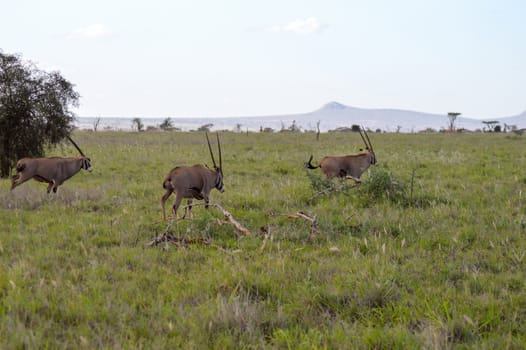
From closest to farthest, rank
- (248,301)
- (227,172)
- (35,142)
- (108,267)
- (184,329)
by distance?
(184,329)
(248,301)
(108,267)
(35,142)
(227,172)

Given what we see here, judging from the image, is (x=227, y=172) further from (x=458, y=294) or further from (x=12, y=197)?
(x=458, y=294)

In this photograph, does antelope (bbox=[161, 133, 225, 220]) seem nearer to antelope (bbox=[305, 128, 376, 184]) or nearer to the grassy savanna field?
the grassy savanna field

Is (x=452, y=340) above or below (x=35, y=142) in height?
below

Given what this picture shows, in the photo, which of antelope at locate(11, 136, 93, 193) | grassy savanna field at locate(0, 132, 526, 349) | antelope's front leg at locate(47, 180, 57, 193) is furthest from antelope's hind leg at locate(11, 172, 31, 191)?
grassy savanna field at locate(0, 132, 526, 349)

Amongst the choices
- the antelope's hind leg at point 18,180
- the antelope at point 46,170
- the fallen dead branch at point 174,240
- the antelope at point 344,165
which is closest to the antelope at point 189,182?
the fallen dead branch at point 174,240

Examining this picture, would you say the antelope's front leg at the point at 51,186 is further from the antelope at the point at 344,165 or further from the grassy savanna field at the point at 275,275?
the antelope at the point at 344,165

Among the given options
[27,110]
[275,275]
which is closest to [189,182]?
[275,275]

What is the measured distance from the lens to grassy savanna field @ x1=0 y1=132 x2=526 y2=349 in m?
3.72

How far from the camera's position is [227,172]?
15.4 meters

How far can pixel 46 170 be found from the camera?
10.3m

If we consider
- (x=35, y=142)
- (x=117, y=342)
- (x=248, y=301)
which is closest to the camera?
(x=117, y=342)

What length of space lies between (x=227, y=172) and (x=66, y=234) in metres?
8.79

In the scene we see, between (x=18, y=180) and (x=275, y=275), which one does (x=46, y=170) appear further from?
(x=275, y=275)

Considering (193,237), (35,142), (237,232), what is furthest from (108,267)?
(35,142)
